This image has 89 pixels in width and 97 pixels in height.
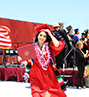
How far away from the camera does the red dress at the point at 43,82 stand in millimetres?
3408

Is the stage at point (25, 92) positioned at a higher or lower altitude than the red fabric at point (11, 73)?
lower

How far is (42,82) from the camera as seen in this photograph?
134 inches

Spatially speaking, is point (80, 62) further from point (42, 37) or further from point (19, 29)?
point (19, 29)

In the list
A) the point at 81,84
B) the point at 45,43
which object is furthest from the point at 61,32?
the point at 45,43

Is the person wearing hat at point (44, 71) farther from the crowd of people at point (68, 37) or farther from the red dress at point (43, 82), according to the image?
the crowd of people at point (68, 37)

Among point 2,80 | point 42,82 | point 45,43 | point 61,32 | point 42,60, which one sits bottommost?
point 2,80

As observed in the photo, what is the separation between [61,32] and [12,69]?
3.67 metres

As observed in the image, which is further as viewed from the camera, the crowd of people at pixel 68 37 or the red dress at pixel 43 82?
the crowd of people at pixel 68 37

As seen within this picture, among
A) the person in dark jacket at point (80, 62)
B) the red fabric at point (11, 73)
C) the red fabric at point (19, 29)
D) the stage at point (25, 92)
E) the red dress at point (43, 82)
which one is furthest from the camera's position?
the red fabric at point (19, 29)

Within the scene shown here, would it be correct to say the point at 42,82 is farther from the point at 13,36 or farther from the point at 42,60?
the point at 13,36

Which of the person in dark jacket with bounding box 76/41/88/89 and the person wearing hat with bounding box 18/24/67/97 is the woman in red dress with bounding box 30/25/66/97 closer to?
the person wearing hat with bounding box 18/24/67/97

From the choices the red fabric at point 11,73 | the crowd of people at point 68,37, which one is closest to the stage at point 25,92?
the crowd of people at point 68,37

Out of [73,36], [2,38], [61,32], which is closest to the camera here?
[61,32]

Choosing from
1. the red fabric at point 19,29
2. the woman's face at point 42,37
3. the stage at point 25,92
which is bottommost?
the stage at point 25,92
